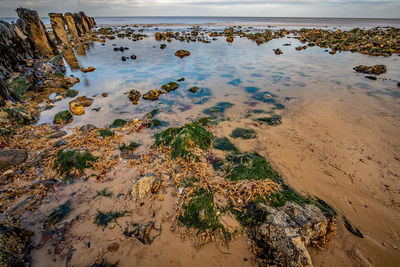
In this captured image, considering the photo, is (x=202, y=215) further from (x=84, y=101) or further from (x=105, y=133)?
(x=84, y=101)

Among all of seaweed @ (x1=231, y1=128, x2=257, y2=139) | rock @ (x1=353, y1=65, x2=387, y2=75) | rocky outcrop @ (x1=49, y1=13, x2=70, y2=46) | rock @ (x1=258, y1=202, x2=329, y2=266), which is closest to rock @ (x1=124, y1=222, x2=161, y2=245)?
rock @ (x1=258, y1=202, x2=329, y2=266)

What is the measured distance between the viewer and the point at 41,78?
489 inches

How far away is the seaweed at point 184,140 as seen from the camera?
557 cm

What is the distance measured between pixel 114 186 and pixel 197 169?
7.91 feet

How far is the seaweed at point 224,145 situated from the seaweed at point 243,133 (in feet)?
1.62

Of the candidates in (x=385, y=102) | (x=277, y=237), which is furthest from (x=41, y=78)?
(x=385, y=102)

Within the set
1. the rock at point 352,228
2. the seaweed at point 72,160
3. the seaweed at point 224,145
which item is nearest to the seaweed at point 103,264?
the seaweed at point 72,160

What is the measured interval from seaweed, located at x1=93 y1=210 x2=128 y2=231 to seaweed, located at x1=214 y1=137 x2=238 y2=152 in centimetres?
365

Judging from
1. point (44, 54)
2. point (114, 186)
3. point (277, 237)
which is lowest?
A: point (114, 186)

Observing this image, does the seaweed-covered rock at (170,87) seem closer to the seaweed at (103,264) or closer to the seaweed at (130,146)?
the seaweed at (130,146)

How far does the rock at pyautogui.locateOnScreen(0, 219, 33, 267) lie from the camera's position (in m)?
2.72

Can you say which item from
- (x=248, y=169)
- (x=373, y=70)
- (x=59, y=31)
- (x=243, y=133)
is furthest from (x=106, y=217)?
(x=59, y=31)

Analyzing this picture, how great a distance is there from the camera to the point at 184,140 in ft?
18.8

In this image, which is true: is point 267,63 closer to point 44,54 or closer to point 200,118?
point 200,118
